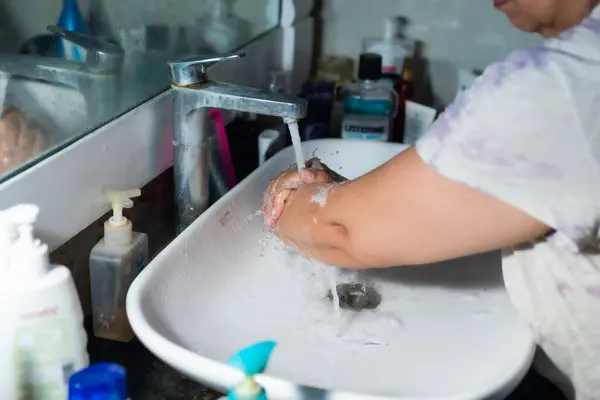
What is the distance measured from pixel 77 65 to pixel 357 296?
44 cm

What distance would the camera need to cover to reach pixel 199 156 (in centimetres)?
85

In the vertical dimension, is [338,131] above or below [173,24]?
below

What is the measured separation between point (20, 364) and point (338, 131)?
839 mm

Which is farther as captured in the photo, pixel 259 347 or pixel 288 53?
pixel 288 53

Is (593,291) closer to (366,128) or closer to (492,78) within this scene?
(492,78)

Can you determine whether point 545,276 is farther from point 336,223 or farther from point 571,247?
point 336,223

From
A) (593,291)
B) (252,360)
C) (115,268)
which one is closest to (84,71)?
(115,268)

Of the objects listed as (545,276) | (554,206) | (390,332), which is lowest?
(390,332)

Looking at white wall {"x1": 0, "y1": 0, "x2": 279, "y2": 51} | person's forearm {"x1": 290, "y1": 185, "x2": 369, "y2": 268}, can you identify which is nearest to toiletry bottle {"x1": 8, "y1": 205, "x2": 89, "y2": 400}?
person's forearm {"x1": 290, "y1": 185, "x2": 369, "y2": 268}

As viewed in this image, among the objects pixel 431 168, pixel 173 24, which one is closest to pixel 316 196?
pixel 431 168

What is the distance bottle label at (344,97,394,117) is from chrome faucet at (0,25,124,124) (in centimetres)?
51

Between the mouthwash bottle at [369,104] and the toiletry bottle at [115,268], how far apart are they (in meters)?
0.55

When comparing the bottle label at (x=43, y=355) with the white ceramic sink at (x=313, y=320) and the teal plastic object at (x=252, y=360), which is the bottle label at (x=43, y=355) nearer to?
the white ceramic sink at (x=313, y=320)

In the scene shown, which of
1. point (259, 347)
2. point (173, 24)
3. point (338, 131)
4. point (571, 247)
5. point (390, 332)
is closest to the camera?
point (259, 347)
